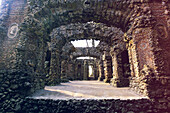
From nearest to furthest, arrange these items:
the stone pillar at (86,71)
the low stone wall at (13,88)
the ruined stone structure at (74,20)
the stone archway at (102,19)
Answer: the low stone wall at (13,88) → the ruined stone structure at (74,20) → the stone archway at (102,19) → the stone pillar at (86,71)

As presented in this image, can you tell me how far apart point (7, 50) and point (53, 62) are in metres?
4.43

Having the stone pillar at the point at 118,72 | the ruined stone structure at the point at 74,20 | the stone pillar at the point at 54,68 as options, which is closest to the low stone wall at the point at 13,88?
the ruined stone structure at the point at 74,20

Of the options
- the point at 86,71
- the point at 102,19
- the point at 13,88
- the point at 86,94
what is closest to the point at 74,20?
the point at 102,19

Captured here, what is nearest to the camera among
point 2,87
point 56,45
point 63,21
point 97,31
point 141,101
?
point 141,101

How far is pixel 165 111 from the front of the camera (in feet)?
10.7

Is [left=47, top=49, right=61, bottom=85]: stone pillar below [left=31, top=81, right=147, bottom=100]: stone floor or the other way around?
the other way around

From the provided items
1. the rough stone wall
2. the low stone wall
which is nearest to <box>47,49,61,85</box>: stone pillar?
the low stone wall

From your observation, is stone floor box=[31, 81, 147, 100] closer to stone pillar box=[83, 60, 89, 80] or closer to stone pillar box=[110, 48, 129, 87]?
stone pillar box=[110, 48, 129, 87]

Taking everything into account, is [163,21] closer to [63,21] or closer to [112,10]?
[112,10]

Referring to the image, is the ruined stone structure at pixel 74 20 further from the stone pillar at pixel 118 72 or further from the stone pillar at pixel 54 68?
the stone pillar at pixel 54 68

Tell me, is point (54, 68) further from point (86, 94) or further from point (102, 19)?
point (102, 19)

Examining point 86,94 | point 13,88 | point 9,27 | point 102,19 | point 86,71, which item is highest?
point 102,19

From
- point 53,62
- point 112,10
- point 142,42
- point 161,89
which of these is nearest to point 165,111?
point 161,89

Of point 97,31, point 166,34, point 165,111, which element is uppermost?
point 97,31
